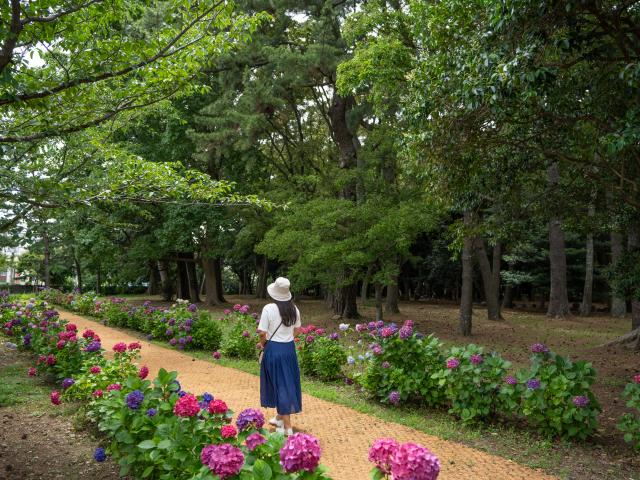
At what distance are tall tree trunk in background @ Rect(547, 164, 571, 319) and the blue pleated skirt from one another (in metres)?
16.4

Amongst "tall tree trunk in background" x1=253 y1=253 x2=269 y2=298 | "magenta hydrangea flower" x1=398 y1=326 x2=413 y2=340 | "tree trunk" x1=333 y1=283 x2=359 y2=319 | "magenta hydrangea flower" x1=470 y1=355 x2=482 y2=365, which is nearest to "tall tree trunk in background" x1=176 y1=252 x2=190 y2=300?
"tall tree trunk in background" x1=253 y1=253 x2=269 y2=298

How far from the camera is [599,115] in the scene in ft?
21.1

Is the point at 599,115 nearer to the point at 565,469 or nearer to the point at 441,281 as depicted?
the point at 565,469

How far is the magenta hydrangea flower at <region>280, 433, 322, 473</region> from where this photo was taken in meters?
1.97

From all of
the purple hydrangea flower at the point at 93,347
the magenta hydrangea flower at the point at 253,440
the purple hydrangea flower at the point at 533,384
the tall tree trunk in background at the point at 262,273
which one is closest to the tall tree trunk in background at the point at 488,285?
the purple hydrangea flower at the point at 533,384

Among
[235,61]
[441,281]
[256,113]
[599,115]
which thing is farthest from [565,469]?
[441,281]

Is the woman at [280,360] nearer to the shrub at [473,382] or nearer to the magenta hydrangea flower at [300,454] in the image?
the shrub at [473,382]

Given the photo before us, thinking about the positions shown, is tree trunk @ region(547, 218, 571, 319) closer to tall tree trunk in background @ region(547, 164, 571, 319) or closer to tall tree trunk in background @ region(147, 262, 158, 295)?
tall tree trunk in background @ region(547, 164, 571, 319)

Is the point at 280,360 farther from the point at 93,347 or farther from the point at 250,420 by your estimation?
the point at 93,347

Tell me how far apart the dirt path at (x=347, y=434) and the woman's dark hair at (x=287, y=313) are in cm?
123

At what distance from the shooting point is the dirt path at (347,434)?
366 cm

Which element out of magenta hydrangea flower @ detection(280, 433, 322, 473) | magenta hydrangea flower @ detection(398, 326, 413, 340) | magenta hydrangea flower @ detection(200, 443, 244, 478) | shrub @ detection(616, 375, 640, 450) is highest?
magenta hydrangea flower @ detection(398, 326, 413, 340)

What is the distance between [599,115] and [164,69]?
6244 mm

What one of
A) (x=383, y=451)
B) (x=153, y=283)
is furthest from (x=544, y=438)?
(x=153, y=283)
